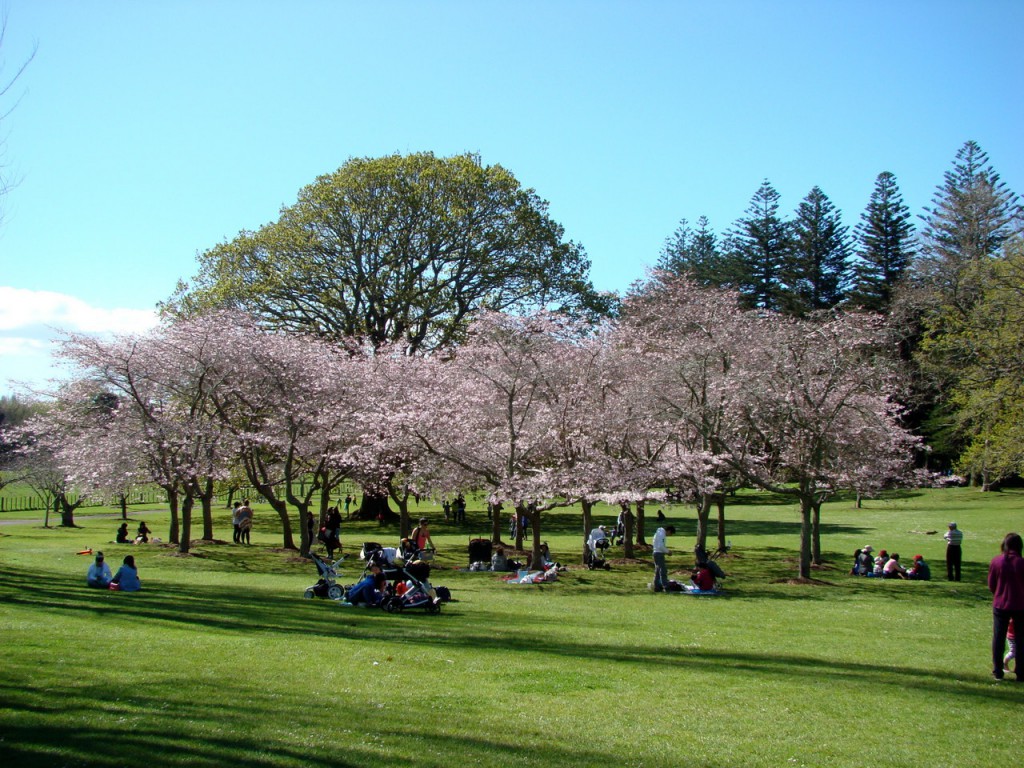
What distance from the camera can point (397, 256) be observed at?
3919cm

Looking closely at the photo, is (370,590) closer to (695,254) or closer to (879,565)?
(879,565)

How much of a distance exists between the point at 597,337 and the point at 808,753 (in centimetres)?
2168

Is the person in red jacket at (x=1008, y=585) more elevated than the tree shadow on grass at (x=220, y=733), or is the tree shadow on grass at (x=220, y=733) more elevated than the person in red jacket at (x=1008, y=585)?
the person in red jacket at (x=1008, y=585)

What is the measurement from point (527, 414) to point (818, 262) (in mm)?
46846

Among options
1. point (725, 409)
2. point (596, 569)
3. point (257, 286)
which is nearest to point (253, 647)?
point (596, 569)

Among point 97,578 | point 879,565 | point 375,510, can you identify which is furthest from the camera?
point 375,510

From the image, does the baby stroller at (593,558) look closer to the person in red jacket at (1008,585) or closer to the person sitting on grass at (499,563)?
the person sitting on grass at (499,563)

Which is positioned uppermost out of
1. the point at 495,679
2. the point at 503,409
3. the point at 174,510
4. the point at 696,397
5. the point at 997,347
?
the point at 997,347

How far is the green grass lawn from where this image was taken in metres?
6.15

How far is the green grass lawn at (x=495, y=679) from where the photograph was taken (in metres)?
6.15

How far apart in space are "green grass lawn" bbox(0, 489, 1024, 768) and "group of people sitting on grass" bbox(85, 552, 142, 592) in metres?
0.58

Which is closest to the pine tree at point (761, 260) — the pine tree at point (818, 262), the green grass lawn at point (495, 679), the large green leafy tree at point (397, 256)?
the pine tree at point (818, 262)

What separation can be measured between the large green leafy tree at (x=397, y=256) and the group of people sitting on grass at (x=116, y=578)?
73.3ft

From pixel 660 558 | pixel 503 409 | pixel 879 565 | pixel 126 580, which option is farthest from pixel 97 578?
pixel 879 565
